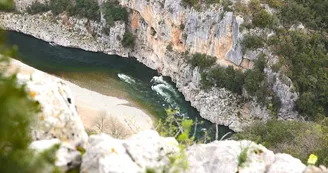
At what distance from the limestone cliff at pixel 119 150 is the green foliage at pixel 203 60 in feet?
104

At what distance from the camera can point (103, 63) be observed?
47406 millimetres

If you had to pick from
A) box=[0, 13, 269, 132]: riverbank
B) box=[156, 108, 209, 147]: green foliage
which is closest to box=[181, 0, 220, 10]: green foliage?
box=[0, 13, 269, 132]: riverbank

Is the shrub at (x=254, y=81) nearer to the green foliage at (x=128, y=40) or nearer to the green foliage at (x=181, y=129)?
the green foliage at (x=128, y=40)

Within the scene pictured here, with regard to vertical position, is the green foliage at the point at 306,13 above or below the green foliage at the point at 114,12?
above

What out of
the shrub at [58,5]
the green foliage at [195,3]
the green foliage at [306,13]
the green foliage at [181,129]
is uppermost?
the green foliage at [181,129]

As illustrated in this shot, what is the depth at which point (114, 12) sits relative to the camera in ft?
163

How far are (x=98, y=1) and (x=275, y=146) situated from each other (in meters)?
34.9

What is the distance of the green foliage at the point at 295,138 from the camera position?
19658 mm

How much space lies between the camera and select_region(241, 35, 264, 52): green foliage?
3743 cm

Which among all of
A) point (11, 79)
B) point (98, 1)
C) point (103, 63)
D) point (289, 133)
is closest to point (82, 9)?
point (98, 1)

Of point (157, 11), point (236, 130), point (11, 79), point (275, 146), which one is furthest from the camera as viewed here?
point (157, 11)

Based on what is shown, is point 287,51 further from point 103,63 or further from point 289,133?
point 103,63

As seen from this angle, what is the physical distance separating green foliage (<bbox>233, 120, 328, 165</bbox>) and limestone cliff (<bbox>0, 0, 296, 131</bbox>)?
9.65 meters

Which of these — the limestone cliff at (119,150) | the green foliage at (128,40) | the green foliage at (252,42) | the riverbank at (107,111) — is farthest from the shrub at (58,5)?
the limestone cliff at (119,150)
